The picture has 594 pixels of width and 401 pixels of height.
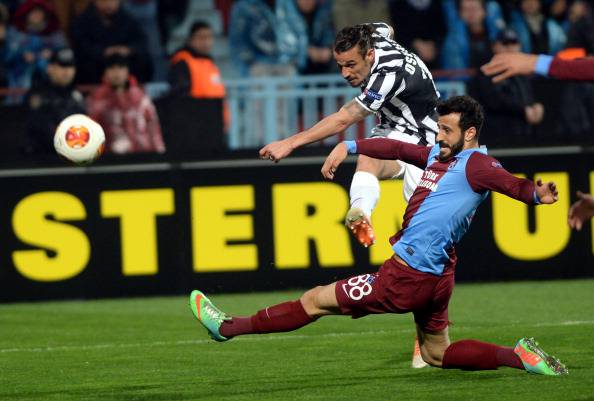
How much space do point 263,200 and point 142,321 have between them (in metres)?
2.03

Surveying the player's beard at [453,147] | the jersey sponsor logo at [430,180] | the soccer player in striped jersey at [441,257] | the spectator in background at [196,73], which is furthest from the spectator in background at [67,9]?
the player's beard at [453,147]

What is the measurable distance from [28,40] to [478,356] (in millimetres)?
9861

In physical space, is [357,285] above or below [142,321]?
above

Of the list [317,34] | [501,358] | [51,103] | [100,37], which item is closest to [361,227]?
[501,358]

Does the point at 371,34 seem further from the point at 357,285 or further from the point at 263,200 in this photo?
the point at 263,200

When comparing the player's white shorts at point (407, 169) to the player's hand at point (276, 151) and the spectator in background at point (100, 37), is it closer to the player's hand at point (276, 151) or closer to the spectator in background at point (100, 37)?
the player's hand at point (276, 151)

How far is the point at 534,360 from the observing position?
26.8 feet

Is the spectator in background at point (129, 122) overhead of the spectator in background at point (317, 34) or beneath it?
beneath

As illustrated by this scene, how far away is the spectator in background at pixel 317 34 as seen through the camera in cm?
1727

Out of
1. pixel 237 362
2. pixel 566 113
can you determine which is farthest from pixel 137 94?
pixel 237 362

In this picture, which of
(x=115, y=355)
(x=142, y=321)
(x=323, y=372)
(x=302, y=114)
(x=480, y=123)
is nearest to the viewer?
(x=480, y=123)

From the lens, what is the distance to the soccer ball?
445 inches

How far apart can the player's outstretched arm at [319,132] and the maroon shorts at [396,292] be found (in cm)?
92

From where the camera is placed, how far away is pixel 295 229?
1390 centimetres
